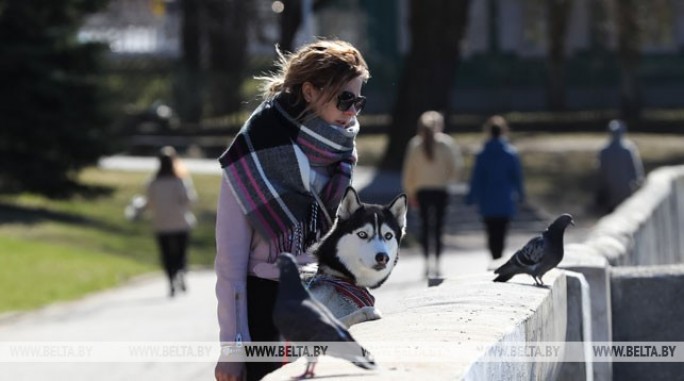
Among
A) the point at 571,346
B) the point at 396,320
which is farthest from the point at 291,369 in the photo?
the point at 571,346

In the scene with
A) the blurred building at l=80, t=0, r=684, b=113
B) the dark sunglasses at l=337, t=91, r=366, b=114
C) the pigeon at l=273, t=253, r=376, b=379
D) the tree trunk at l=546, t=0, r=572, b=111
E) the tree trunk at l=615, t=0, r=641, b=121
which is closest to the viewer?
the pigeon at l=273, t=253, r=376, b=379

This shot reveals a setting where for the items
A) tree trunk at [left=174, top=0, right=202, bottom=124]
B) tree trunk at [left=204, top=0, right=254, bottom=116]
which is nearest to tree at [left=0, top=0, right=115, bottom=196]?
tree trunk at [left=204, top=0, right=254, bottom=116]

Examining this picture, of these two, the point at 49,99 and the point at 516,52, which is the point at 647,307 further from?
the point at 516,52

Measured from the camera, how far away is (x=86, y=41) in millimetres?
30797

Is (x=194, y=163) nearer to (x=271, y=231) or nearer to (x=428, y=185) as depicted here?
(x=428, y=185)

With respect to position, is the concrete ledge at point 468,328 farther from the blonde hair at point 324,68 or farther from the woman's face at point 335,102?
the blonde hair at point 324,68

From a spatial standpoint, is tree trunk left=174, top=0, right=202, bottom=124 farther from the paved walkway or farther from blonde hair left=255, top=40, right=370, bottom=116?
blonde hair left=255, top=40, right=370, bottom=116

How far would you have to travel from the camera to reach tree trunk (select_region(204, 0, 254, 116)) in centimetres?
4909

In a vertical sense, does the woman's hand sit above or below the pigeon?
below

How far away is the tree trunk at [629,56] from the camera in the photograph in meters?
46.1

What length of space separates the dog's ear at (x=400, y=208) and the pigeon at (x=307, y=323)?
1032 mm

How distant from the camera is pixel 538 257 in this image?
684 centimetres

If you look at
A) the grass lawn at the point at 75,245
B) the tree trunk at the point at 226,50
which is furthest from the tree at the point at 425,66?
the tree trunk at the point at 226,50

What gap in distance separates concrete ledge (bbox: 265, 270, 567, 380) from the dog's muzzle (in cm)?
19
